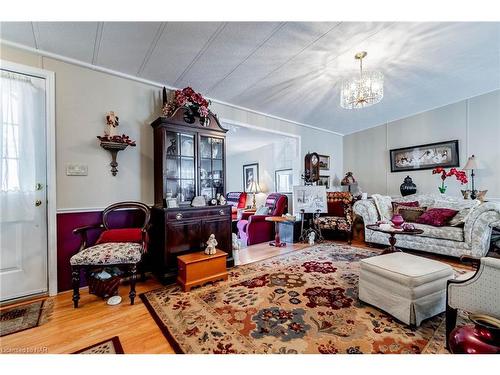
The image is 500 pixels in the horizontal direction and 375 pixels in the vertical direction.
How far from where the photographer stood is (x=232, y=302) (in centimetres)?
197

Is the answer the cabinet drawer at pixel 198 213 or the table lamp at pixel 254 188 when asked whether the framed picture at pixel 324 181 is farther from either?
the cabinet drawer at pixel 198 213

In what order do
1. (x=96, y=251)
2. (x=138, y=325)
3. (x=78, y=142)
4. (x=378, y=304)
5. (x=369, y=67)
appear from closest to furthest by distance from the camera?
(x=138, y=325) < (x=378, y=304) < (x=96, y=251) < (x=78, y=142) < (x=369, y=67)

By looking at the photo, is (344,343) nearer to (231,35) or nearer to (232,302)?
(232,302)

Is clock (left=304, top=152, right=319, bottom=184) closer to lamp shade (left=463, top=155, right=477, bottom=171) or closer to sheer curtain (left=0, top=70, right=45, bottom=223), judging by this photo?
lamp shade (left=463, top=155, right=477, bottom=171)

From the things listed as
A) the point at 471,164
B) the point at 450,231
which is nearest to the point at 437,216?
the point at 450,231

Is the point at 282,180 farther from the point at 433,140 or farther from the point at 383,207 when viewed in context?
the point at 433,140

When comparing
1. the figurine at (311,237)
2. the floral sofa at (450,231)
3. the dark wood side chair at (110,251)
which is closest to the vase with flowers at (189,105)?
the dark wood side chair at (110,251)

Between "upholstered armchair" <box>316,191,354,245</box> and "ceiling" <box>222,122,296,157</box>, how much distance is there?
1580mm

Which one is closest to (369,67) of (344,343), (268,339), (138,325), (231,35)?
(231,35)

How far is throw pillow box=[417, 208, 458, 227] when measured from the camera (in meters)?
3.24

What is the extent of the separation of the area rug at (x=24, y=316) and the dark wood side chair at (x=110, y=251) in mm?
229

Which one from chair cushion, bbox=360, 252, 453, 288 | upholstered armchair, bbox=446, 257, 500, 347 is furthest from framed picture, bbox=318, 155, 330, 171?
upholstered armchair, bbox=446, 257, 500, 347

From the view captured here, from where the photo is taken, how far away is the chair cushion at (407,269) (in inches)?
62.9

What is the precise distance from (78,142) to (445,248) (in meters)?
4.92
